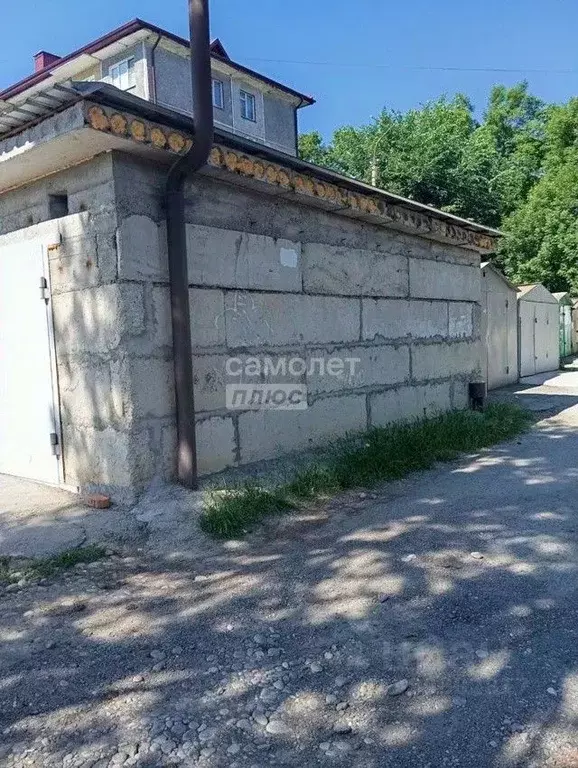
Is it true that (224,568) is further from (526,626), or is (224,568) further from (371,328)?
(371,328)

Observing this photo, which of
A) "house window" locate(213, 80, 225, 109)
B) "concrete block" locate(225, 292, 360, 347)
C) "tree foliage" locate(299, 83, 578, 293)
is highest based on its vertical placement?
"house window" locate(213, 80, 225, 109)

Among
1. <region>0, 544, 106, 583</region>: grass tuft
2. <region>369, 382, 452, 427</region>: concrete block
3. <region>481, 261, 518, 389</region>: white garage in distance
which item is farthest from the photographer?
<region>481, 261, 518, 389</region>: white garage in distance

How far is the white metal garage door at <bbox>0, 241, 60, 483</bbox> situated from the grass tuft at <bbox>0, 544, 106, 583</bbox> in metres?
1.20

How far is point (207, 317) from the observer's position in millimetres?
4559

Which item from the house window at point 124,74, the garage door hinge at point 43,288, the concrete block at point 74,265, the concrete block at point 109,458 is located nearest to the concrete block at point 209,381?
the concrete block at point 109,458

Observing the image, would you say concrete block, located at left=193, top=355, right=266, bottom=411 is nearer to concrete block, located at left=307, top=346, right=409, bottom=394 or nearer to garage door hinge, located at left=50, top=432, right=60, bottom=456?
concrete block, located at left=307, top=346, right=409, bottom=394

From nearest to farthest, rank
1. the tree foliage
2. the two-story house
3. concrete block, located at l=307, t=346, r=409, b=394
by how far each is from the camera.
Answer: concrete block, located at l=307, t=346, r=409, b=394, the two-story house, the tree foliage

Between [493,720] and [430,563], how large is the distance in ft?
4.29

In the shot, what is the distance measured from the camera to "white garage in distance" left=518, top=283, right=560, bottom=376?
1317 centimetres

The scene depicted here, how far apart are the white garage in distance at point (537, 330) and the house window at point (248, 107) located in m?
16.0

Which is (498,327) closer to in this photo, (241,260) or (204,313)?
(241,260)

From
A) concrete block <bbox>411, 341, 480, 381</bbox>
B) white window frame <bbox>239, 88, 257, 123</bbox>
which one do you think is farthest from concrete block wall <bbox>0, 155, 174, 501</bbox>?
white window frame <bbox>239, 88, 257, 123</bbox>

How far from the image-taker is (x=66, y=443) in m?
4.51

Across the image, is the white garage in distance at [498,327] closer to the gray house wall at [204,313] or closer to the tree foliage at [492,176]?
the gray house wall at [204,313]
